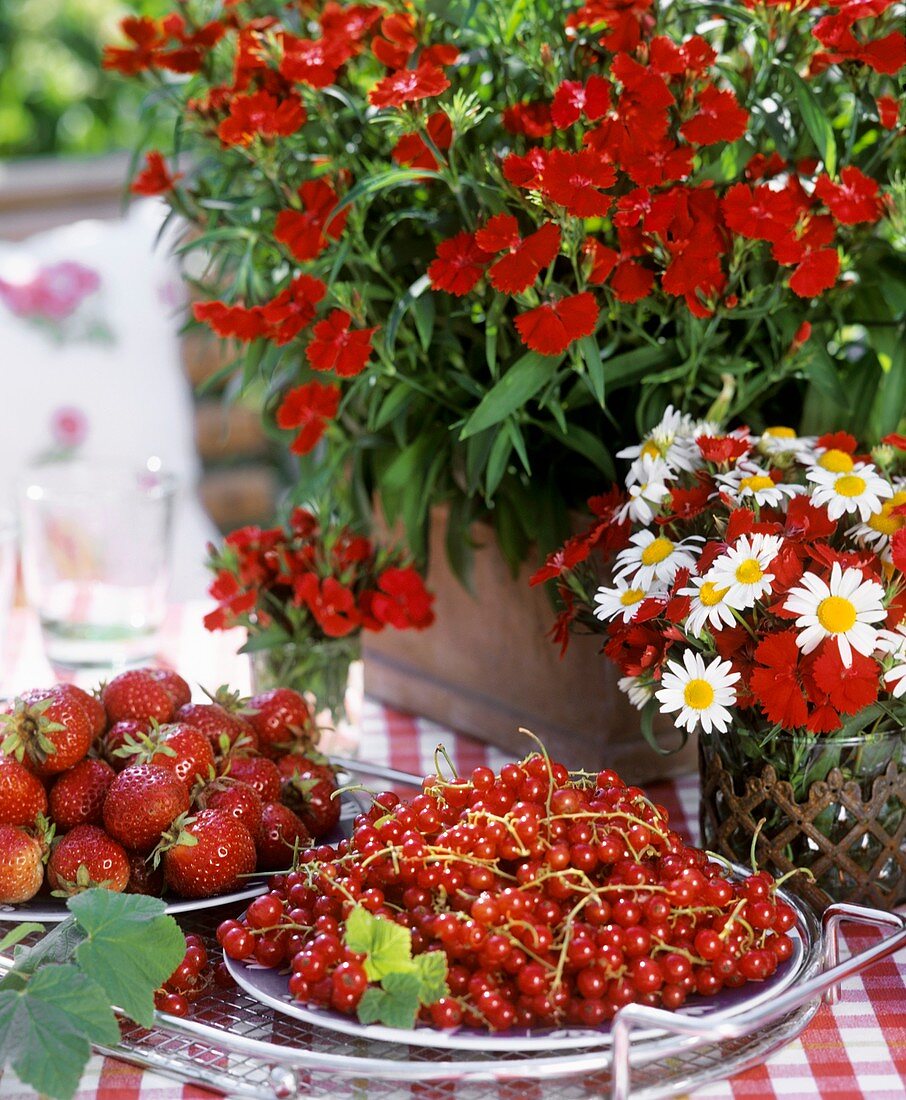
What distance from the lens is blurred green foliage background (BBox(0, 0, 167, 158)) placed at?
10.6 ft

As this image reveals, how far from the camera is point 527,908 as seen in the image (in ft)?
2.19

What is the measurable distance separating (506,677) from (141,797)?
1.35 feet

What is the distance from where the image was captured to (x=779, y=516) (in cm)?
83

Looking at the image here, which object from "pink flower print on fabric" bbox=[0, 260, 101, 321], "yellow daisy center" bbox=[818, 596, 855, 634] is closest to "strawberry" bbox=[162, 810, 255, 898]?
"yellow daisy center" bbox=[818, 596, 855, 634]

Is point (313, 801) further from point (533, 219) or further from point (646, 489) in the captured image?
point (533, 219)

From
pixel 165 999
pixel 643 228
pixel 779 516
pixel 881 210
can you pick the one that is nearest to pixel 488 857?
pixel 165 999

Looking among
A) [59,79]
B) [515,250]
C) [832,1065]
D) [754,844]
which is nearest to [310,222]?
[515,250]

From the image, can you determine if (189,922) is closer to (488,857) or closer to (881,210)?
(488,857)

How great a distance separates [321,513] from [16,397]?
1.12 metres

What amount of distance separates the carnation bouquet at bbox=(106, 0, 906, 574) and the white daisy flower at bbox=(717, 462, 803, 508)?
93 mm

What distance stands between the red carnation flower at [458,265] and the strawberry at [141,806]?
0.35 meters

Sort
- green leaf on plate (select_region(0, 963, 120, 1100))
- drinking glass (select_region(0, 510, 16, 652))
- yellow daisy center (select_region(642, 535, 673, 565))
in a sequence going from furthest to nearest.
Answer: drinking glass (select_region(0, 510, 16, 652)), yellow daisy center (select_region(642, 535, 673, 565)), green leaf on plate (select_region(0, 963, 120, 1100))

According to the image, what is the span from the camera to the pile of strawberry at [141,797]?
2.50ft

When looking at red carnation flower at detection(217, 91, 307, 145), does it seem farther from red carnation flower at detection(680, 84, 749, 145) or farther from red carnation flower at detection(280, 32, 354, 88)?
red carnation flower at detection(680, 84, 749, 145)
